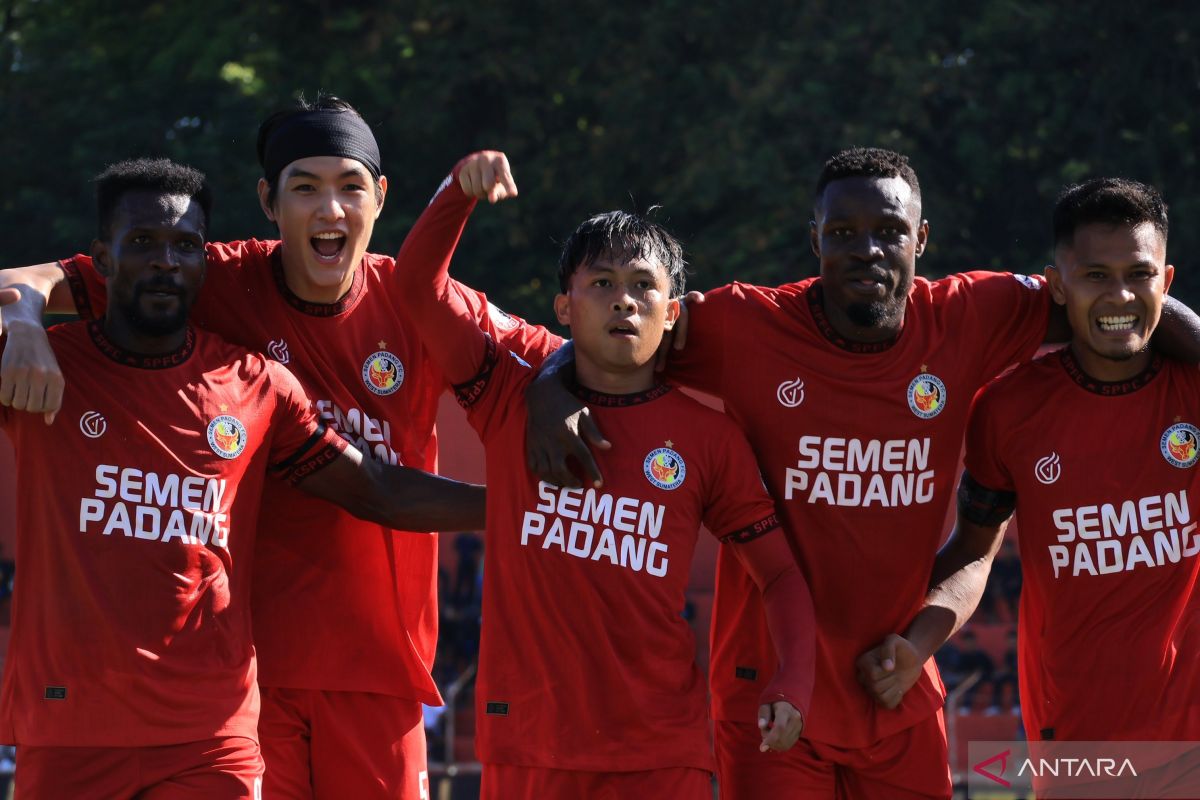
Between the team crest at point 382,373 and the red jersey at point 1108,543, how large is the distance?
1892 mm

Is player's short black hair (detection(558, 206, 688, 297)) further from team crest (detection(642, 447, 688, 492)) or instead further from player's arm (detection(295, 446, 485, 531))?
player's arm (detection(295, 446, 485, 531))

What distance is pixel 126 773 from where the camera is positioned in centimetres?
442

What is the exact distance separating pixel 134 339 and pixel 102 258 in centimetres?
32

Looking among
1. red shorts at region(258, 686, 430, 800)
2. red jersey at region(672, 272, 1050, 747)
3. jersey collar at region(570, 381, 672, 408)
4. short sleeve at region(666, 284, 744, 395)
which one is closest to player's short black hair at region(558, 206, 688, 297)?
short sleeve at region(666, 284, 744, 395)

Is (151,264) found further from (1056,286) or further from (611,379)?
(1056,286)

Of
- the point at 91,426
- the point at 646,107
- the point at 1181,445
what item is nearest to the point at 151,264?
the point at 91,426

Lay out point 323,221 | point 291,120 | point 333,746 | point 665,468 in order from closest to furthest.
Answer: point 665,468 → point 333,746 → point 323,221 → point 291,120

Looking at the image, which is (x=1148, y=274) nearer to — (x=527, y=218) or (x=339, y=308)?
(x=339, y=308)

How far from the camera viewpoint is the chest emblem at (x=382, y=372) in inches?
205

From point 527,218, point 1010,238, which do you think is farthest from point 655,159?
point 1010,238

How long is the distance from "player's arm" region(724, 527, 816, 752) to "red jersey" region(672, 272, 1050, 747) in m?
0.20

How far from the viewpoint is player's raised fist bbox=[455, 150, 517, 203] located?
4570 mm

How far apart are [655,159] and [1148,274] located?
43.3 feet

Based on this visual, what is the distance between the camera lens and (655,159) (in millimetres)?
17844
